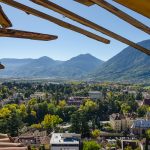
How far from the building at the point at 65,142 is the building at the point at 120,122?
12.9m

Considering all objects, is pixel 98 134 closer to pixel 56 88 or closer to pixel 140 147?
pixel 140 147

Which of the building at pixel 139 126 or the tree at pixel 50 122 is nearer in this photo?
the tree at pixel 50 122

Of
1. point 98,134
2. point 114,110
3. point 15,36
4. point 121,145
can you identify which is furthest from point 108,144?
point 15,36

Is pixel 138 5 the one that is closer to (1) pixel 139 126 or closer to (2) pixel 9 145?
(2) pixel 9 145

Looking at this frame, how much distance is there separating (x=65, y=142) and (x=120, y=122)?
1541 cm

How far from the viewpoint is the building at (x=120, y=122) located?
5563 cm

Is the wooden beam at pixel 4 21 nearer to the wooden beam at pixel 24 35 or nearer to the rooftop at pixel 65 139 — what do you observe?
the wooden beam at pixel 24 35

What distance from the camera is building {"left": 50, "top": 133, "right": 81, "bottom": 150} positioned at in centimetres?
4063

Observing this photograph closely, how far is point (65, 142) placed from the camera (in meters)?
42.3

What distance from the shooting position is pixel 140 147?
4000 cm

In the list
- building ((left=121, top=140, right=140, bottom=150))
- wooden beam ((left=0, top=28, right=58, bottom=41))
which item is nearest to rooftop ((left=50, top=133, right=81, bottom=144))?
building ((left=121, top=140, right=140, bottom=150))

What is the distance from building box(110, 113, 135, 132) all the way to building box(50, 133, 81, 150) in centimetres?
1294

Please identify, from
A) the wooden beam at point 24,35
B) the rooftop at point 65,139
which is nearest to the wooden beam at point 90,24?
the wooden beam at point 24,35

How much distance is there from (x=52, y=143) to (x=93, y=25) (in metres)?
38.6
